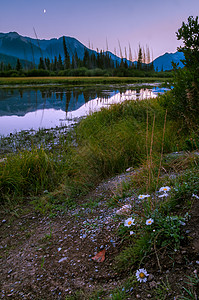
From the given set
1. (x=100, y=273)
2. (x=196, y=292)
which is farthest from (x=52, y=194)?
(x=196, y=292)

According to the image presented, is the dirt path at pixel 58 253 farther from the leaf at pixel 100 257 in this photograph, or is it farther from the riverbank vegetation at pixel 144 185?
the riverbank vegetation at pixel 144 185

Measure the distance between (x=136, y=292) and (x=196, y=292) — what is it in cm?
45

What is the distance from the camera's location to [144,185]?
3.31 metres

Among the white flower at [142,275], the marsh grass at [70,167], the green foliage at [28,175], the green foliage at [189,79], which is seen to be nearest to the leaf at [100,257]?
the white flower at [142,275]

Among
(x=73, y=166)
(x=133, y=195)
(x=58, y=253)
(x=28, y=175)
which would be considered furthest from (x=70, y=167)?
(x=58, y=253)

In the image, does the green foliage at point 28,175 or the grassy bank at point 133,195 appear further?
the green foliage at point 28,175

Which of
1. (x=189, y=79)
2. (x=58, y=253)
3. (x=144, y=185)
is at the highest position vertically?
(x=189, y=79)

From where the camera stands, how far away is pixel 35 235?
3.16 meters

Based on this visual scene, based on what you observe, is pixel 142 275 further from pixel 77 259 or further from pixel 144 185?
pixel 144 185

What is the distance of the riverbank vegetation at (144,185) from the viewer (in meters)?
1.87

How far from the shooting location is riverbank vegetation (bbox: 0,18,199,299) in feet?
6.12

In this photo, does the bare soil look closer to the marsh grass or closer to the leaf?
the leaf

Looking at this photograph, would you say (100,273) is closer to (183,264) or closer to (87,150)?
(183,264)

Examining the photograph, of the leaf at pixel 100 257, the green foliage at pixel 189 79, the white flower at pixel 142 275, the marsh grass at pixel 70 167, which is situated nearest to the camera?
the white flower at pixel 142 275
